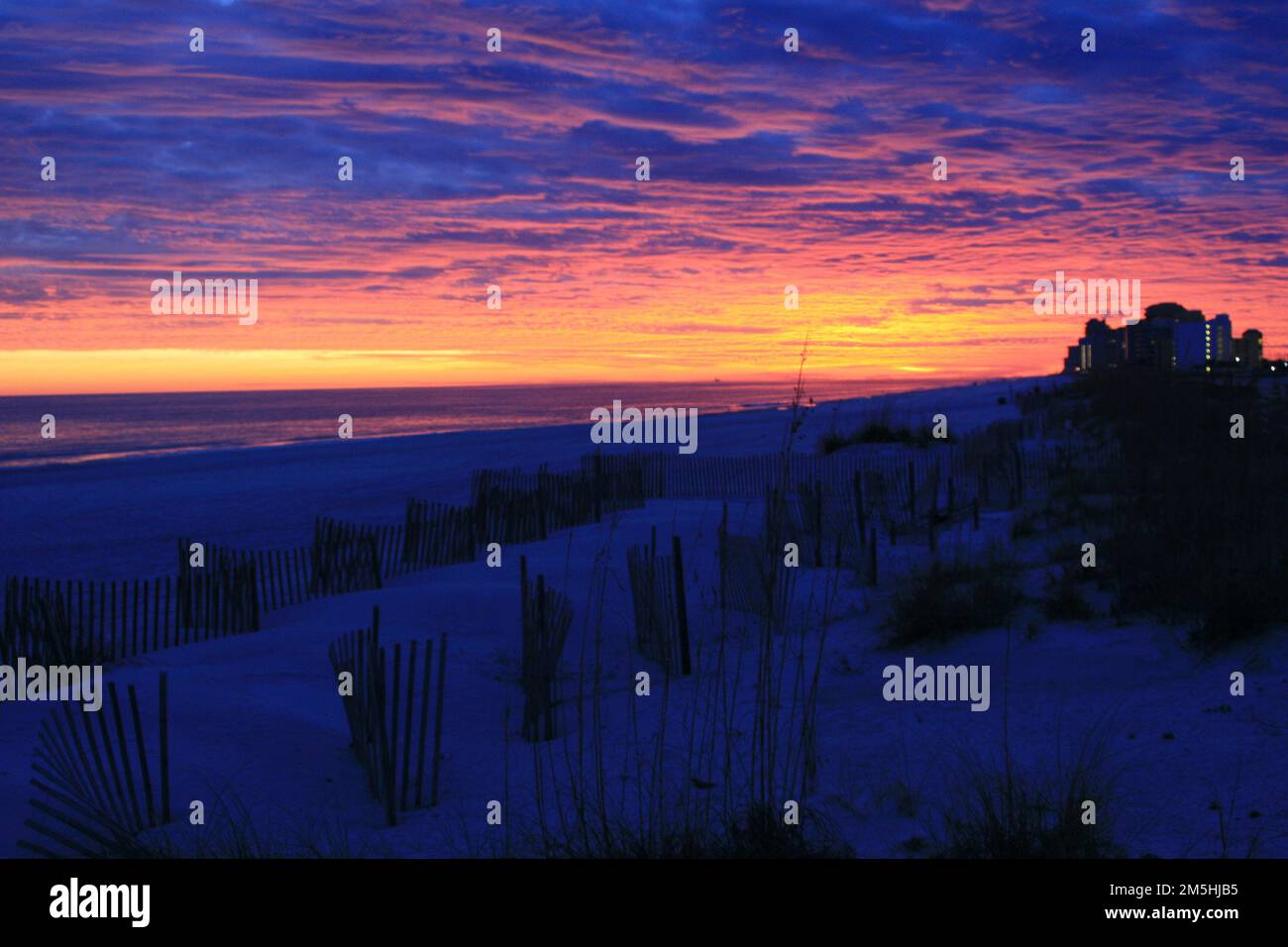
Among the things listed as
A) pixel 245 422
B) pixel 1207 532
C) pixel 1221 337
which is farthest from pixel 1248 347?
pixel 1207 532

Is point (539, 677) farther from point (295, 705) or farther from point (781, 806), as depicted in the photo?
point (781, 806)

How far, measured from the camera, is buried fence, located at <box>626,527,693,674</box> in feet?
26.0

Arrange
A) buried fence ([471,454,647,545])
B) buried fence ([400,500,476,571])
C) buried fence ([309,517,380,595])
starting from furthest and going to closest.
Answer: buried fence ([471,454,647,545]) → buried fence ([400,500,476,571]) → buried fence ([309,517,380,595])

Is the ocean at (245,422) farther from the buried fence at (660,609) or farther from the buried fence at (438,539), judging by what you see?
the buried fence at (660,609)

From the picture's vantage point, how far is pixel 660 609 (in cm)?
810

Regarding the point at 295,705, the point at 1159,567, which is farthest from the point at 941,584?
the point at 295,705

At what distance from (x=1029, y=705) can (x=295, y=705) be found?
16.6 feet

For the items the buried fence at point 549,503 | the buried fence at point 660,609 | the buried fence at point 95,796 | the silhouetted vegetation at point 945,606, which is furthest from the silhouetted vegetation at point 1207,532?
the buried fence at point 549,503

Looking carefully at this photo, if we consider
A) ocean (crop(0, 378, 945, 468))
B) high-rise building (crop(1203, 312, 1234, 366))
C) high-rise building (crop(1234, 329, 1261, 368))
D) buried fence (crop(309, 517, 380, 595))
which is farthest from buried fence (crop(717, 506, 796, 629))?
high-rise building (crop(1234, 329, 1261, 368))

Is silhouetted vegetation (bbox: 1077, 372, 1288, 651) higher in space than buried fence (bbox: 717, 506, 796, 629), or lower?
higher

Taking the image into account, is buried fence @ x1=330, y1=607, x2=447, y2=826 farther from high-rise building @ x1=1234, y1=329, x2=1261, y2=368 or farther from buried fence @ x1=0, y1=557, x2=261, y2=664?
high-rise building @ x1=1234, y1=329, x2=1261, y2=368

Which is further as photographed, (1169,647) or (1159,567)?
(1159,567)

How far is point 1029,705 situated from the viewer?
6.35m

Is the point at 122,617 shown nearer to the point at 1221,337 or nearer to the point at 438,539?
the point at 438,539
